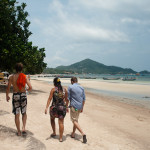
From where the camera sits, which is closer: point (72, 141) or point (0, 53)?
point (72, 141)

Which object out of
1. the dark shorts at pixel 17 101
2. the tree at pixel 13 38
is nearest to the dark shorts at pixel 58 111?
the dark shorts at pixel 17 101

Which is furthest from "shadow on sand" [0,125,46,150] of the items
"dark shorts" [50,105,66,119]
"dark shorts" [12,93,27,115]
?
"dark shorts" [50,105,66,119]

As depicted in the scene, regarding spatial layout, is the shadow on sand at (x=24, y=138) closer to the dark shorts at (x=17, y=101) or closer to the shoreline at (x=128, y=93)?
the dark shorts at (x=17, y=101)

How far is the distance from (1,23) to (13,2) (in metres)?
3.52

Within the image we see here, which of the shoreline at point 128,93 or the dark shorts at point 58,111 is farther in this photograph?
the shoreline at point 128,93

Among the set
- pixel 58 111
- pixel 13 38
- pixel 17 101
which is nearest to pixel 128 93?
pixel 13 38

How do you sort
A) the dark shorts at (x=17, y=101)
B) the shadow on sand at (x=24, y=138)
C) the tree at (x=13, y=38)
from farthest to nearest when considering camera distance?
the tree at (x=13, y=38) < the dark shorts at (x=17, y=101) < the shadow on sand at (x=24, y=138)

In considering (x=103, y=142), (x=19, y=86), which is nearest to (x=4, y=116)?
(x=19, y=86)

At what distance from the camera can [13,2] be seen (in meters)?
17.6

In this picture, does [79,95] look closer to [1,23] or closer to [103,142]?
[103,142]

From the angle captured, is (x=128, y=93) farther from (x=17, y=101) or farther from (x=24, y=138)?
(x=17, y=101)

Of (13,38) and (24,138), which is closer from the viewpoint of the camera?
(24,138)

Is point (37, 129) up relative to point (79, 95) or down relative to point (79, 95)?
down

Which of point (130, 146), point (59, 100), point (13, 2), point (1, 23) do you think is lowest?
point (130, 146)
